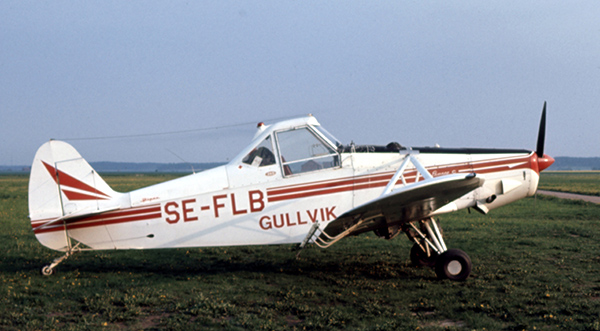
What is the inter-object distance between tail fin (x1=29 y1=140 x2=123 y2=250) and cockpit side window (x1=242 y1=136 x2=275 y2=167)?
2.53 meters

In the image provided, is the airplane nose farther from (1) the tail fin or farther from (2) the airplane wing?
(1) the tail fin

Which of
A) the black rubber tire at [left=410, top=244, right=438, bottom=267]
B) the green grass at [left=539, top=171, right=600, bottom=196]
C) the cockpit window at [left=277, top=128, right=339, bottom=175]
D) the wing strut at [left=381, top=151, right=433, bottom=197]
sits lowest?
the green grass at [left=539, top=171, right=600, bottom=196]

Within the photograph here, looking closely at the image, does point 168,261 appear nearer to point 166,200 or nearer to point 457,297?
point 166,200

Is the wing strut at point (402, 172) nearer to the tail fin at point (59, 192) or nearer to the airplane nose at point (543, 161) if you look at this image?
the airplane nose at point (543, 161)

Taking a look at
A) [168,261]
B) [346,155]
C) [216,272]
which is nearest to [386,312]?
[346,155]

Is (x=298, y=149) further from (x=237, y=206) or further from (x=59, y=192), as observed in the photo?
(x=59, y=192)

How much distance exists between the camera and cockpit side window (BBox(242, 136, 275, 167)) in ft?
24.2

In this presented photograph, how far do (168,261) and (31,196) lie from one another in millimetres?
3374

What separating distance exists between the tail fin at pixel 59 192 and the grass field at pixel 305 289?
1.15 meters

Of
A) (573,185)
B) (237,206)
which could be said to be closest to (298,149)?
(237,206)

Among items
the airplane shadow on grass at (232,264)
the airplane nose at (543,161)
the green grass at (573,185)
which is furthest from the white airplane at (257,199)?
the green grass at (573,185)

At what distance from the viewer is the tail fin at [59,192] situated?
7.48 meters

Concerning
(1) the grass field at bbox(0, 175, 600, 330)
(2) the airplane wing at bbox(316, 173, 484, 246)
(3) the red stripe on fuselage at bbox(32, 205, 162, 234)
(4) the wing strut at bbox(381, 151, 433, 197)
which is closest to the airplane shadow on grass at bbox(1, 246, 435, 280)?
(1) the grass field at bbox(0, 175, 600, 330)

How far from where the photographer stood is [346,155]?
7.33 meters
